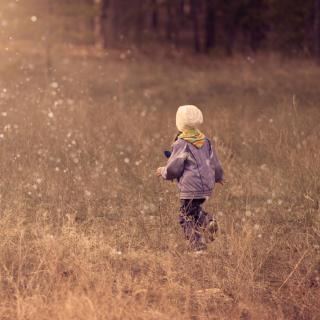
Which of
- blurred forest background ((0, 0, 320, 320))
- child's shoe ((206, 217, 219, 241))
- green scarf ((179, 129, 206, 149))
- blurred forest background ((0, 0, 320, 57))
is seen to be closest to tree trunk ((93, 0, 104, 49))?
blurred forest background ((0, 0, 320, 57))

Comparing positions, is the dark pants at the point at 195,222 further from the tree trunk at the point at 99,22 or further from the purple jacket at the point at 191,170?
the tree trunk at the point at 99,22

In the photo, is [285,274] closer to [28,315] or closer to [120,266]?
[120,266]

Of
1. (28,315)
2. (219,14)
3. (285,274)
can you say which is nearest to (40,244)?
(28,315)

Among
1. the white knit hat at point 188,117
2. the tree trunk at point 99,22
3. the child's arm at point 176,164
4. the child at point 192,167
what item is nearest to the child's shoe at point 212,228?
the child at point 192,167

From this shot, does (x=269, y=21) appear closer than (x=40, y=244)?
No

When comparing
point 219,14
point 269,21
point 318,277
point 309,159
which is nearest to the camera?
point 318,277

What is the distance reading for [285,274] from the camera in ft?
16.1

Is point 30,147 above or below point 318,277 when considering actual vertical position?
above

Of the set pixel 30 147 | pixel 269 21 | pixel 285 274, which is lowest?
pixel 285 274

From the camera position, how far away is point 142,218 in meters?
6.03

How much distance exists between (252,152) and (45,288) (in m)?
4.55

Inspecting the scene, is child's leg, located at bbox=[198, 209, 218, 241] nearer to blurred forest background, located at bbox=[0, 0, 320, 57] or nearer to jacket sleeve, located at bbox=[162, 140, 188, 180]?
jacket sleeve, located at bbox=[162, 140, 188, 180]

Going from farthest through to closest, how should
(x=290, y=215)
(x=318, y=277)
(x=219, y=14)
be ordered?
1. (x=219, y=14)
2. (x=290, y=215)
3. (x=318, y=277)

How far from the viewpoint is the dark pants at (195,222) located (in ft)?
17.4
